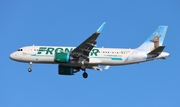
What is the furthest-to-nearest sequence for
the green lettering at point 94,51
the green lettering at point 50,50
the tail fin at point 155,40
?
the tail fin at point 155,40
the green lettering at point 50,50
the green lettering at point 94,51

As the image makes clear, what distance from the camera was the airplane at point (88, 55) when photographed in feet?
190

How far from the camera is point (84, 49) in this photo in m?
57.5

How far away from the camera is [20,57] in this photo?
61.9 metres

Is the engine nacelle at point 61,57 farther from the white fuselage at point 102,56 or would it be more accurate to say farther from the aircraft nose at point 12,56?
the aircraft nose at point 12,56

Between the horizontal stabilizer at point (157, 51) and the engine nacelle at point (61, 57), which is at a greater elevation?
the horizontal stabilizer at point (157, 51)

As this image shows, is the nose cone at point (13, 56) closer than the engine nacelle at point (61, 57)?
No

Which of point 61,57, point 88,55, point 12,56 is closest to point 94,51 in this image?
point 88,55

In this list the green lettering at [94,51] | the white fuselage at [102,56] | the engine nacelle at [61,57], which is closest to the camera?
the engine nacelle at [61,57]

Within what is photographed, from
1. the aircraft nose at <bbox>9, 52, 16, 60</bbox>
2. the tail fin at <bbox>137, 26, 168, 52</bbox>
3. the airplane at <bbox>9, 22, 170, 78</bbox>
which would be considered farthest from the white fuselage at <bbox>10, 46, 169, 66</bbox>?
the aircraft nose at <bbox>9, 52, 16, 60</bbox>

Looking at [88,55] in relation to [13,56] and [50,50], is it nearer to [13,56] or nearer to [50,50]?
[50,50]

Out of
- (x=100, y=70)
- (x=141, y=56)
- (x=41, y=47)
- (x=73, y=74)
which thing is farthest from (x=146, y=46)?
(x=41, y=47)

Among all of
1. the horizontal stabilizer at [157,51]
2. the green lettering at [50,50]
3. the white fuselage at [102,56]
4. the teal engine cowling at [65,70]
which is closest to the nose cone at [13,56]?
the white fuselage at [102,56]

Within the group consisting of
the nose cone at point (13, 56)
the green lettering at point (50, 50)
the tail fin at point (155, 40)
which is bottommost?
the nose cone at point (13, 56)

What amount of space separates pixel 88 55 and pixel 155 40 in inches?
442
